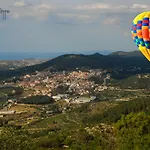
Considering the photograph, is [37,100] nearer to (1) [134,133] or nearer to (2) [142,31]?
(1) [134,133]

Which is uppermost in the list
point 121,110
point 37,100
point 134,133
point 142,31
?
point 142,31

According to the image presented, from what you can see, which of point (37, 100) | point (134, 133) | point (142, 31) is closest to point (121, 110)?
point (37, 100)

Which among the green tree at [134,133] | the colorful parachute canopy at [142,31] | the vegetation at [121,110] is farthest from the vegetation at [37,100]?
the colorful parachute canopy at [142,31]

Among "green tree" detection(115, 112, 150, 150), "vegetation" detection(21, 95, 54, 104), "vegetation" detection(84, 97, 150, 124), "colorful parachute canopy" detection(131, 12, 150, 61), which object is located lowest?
"vegetation" detection(21, 95, 54, 104)

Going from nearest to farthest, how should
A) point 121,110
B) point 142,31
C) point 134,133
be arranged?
point 142,31
point 134,133
point 121,110

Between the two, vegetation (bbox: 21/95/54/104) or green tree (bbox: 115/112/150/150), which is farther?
vegetation (bbox: 21/95/54/104)

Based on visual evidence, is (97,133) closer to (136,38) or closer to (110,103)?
(136,38)

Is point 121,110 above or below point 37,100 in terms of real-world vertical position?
above

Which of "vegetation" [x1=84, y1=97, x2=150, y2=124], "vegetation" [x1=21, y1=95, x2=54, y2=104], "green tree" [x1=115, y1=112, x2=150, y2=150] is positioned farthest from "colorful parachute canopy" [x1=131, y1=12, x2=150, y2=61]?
"vegetation" [x1=21, y1=95, x2=54, y2=104]

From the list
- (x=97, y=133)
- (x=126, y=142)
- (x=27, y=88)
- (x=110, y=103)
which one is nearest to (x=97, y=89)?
(x=27, y=88)

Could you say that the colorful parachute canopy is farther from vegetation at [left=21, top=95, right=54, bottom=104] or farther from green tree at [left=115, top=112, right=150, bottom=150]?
vegetation at [left=21, top=95, right=54, bottom=104]
